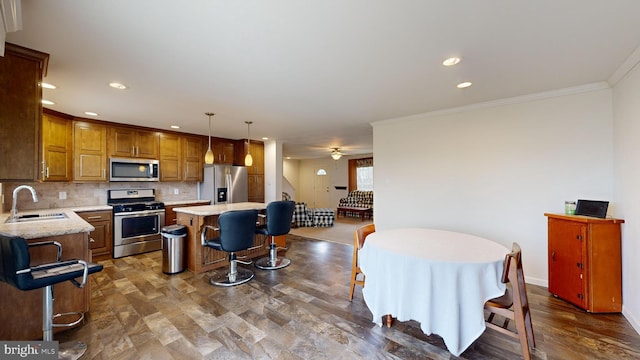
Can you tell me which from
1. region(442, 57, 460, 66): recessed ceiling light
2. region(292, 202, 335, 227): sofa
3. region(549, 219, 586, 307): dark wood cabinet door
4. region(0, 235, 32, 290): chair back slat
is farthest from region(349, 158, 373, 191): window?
region(0, 235, 32, 290): chair back slat

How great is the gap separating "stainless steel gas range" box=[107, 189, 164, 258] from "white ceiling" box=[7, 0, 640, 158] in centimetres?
177

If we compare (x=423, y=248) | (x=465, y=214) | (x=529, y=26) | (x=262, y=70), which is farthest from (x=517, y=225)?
(x=262, y=70)

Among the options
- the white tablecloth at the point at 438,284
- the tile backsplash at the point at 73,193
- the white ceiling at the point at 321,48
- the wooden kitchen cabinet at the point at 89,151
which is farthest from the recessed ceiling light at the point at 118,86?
the white tablecloth at the point at 438,284

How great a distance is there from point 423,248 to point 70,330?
3069 mm

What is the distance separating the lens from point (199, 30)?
1.74m

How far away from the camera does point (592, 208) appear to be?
2613 millimetres

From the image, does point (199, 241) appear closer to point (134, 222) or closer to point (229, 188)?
point (134, 222)

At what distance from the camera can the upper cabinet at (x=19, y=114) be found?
1826 mm

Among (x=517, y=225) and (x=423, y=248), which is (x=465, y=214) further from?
(x=423, y=248)

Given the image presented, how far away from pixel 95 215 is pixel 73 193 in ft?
2.56

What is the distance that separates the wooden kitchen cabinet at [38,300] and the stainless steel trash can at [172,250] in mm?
1074

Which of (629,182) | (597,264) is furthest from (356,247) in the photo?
(629,182)

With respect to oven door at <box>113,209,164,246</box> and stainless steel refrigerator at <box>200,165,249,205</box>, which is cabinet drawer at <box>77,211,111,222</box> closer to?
oven door at <box>113,209,164,246</box>

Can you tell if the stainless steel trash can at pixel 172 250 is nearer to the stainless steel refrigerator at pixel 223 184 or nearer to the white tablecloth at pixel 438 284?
the stainless steel refrigerator at pixel 223 184
